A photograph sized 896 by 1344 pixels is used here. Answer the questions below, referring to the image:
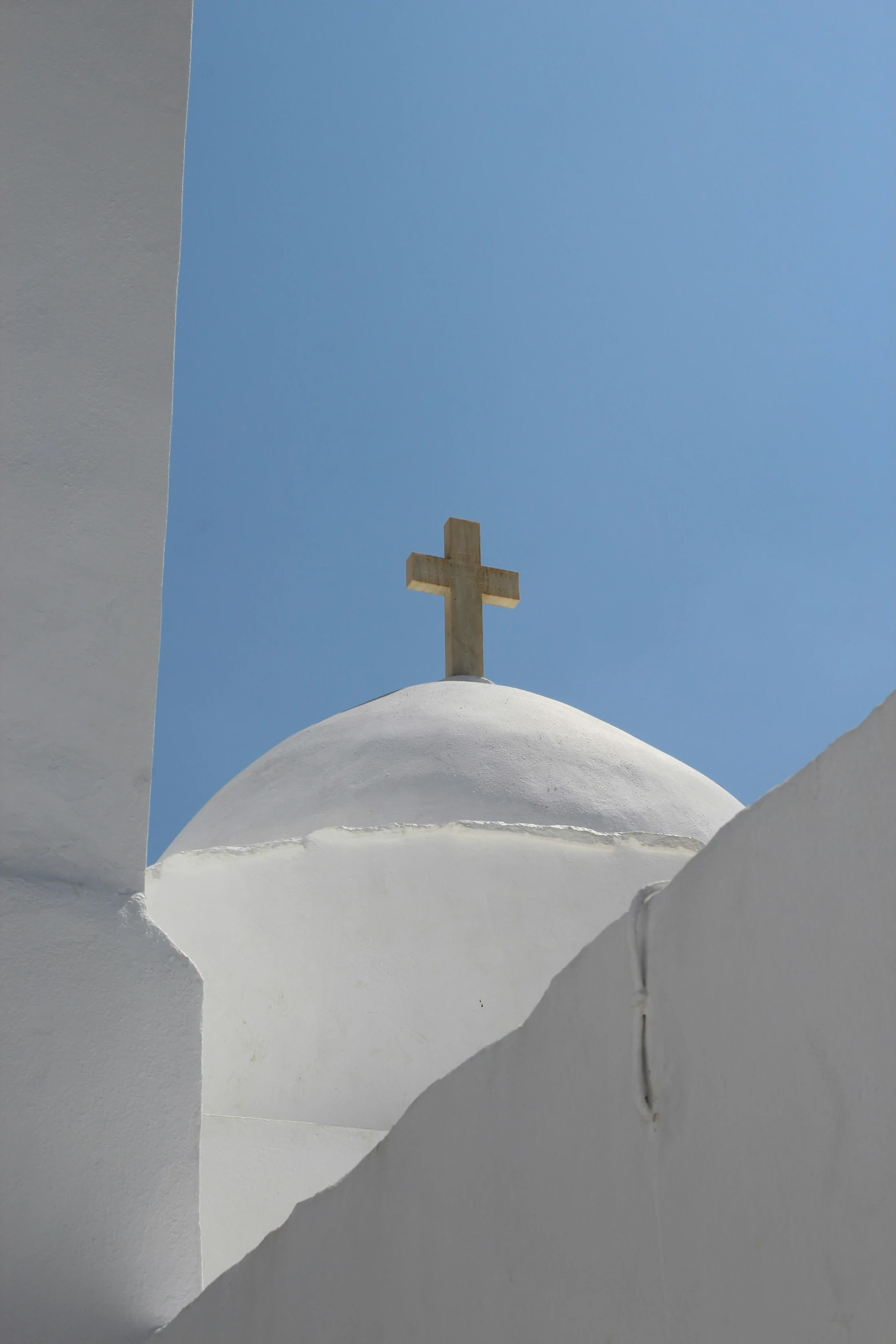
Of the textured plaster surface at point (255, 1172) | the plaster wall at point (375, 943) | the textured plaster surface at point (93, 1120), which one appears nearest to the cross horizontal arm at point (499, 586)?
the plaster wall at point (375, 943)

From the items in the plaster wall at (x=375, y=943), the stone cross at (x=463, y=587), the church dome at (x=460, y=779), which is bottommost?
the plaster wall at (x=375, y=943)

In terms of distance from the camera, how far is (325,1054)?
11.4 ft

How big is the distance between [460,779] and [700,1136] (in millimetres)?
3139

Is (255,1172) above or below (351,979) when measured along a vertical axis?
below

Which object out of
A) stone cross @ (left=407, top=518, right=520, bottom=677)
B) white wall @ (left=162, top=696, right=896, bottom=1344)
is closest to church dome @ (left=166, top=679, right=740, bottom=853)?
stone cross @ (left=407, top=518, right=520, bottom=677)

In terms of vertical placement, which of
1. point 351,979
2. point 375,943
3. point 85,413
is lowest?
point 351,979

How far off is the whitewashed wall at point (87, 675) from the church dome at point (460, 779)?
6.16 feet

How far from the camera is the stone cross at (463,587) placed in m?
5.52

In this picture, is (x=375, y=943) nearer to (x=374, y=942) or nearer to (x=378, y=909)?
(x=374, y=942)

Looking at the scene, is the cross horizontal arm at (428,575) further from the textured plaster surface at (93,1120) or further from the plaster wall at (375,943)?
the textured plaster surface at (93,1120)

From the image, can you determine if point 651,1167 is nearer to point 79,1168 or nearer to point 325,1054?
point 79,1168

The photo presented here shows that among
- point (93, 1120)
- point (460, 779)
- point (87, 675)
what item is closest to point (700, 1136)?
point (93, 1120)

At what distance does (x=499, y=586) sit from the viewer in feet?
Result: 18.9

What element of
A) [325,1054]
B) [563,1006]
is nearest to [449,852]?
[325,1054]
